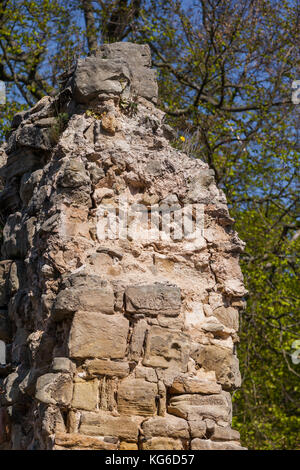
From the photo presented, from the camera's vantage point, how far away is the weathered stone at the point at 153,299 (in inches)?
166

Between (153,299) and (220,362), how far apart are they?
571 mm

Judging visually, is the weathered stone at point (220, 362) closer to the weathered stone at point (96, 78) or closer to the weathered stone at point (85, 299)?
the weathered stone at point (85, 299)

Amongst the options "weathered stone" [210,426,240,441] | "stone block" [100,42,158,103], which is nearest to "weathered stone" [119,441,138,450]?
"weathered stone" [210,426,240,441]

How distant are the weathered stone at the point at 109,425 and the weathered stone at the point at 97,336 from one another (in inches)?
12.5

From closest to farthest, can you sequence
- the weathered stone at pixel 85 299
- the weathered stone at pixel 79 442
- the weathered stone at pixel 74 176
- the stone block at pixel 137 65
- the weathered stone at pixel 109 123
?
the weathered stone at pixel 79 442 → the weathered stone at pixel 85 299 → the weathered stone at pixel 74 176 → the weathered stone at pixel 109 123 → the stone block at pixel 137 65

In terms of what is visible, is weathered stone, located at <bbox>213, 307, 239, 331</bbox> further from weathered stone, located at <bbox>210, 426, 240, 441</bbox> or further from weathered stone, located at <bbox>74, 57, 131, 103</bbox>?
weathered stone, located at <bbox>74, 57, 131, 103</bbox>

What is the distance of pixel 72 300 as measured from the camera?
13.4ft

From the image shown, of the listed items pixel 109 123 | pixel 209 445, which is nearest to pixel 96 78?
pixel 109 123

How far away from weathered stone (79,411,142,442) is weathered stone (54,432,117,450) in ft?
0.16

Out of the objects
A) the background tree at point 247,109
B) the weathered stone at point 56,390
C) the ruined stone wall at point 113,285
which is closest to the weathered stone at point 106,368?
the ruined stone wall at point 113,285

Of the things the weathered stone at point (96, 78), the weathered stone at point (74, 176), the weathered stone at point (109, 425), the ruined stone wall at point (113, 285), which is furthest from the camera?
the weathered stone at point (96, 78)

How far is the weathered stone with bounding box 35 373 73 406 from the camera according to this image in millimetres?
3879

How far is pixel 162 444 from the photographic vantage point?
3.92m
